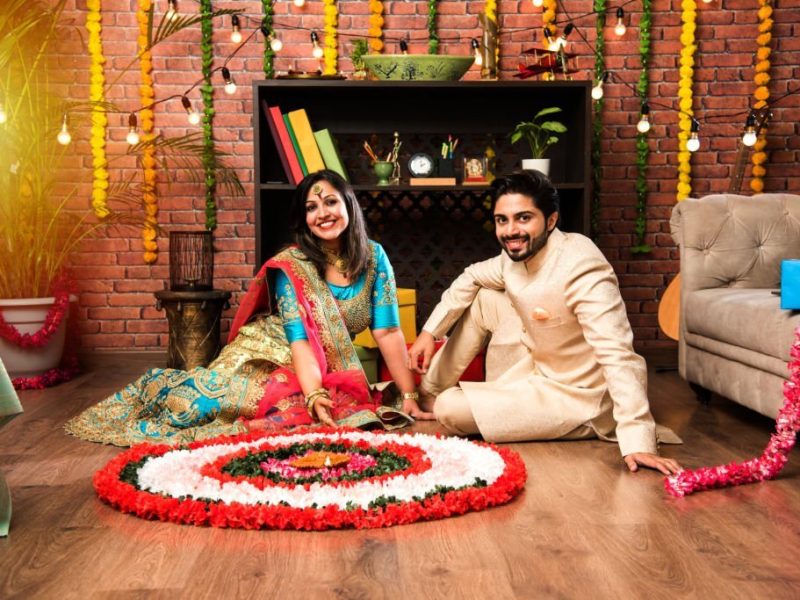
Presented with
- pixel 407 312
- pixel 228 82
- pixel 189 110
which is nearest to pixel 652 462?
pixel 407 312

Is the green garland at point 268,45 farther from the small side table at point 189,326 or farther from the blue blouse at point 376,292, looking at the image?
the blue blouse at point 376,292

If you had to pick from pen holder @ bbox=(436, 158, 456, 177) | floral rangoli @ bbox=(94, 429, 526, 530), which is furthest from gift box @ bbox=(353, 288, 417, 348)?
floral rangoli @ bbox=(94, 429, 526, 530)

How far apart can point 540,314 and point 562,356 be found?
159 mm

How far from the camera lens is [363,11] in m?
4.92

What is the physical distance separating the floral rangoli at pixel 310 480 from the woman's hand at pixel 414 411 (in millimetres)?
491

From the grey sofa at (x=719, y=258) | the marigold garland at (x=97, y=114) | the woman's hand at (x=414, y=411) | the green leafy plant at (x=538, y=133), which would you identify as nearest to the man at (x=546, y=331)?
the woman's hand at (x=414, y=411)

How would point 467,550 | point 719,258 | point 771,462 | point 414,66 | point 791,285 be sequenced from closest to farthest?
point 467,550 → point 771,462 → point 791,285 → point 719,258 → point 414,66

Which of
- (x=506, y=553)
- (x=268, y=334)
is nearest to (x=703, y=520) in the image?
(x=506, y=553)

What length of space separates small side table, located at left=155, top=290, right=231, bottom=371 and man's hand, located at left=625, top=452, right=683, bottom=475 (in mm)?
2474

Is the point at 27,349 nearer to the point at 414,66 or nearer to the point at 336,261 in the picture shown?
the point at 336,261

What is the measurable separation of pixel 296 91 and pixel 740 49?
2.33m

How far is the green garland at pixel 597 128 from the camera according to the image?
16.2ft

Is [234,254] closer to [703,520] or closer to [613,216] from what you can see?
[613,216]

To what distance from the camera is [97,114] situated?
4887mm
